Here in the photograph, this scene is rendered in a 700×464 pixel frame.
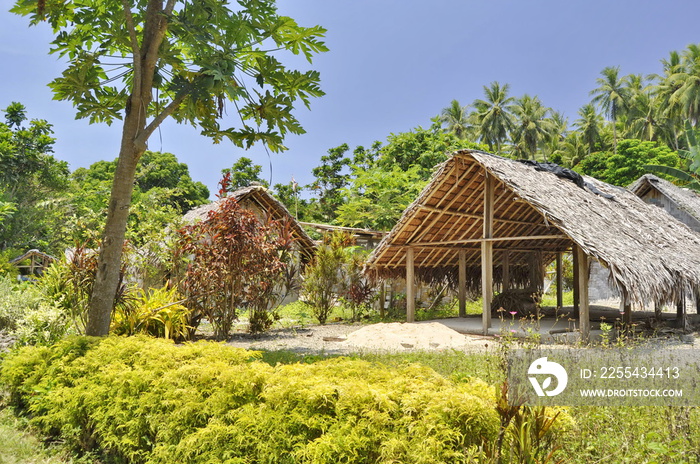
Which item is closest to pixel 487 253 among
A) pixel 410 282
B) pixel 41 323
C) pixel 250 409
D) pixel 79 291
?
pixel 410 282

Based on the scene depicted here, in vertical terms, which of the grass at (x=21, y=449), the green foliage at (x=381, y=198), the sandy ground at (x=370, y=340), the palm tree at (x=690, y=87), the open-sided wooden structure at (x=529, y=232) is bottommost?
the grass at (x=21, y=449)

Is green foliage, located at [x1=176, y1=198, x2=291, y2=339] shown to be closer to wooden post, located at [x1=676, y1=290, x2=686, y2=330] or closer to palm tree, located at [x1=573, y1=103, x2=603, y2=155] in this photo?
wooden post, located at [x1=676, y1=290, x2=686, y2=330]

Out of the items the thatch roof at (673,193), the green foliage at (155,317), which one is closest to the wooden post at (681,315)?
the thatch roof at (673,193)

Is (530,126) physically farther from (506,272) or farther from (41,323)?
(41,323)

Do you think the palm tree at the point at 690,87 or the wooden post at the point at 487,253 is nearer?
the wooden post at the point at 487,253

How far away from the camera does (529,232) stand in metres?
14.2

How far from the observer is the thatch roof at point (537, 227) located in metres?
8.87

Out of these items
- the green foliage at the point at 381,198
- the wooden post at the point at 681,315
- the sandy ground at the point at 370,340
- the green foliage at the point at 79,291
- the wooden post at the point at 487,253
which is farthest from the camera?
the green foliage at the point at 381,198

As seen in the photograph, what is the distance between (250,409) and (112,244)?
3.83 meters

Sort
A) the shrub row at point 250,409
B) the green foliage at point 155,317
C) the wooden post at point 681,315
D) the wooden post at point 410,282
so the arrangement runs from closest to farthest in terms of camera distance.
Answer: the shrub row at point 250,409, the green foliage at point 155,317, the wooden post at point 681,315, the wooden post at point 410,282

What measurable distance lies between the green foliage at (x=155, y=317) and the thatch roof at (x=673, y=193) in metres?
17.3

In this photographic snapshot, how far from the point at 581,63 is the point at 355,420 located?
2291 cm

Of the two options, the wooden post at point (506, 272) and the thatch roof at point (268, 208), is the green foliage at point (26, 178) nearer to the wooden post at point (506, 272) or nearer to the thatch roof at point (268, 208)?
the thatch roof at point (268, 208)

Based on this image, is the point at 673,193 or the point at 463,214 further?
the point at 673,193
